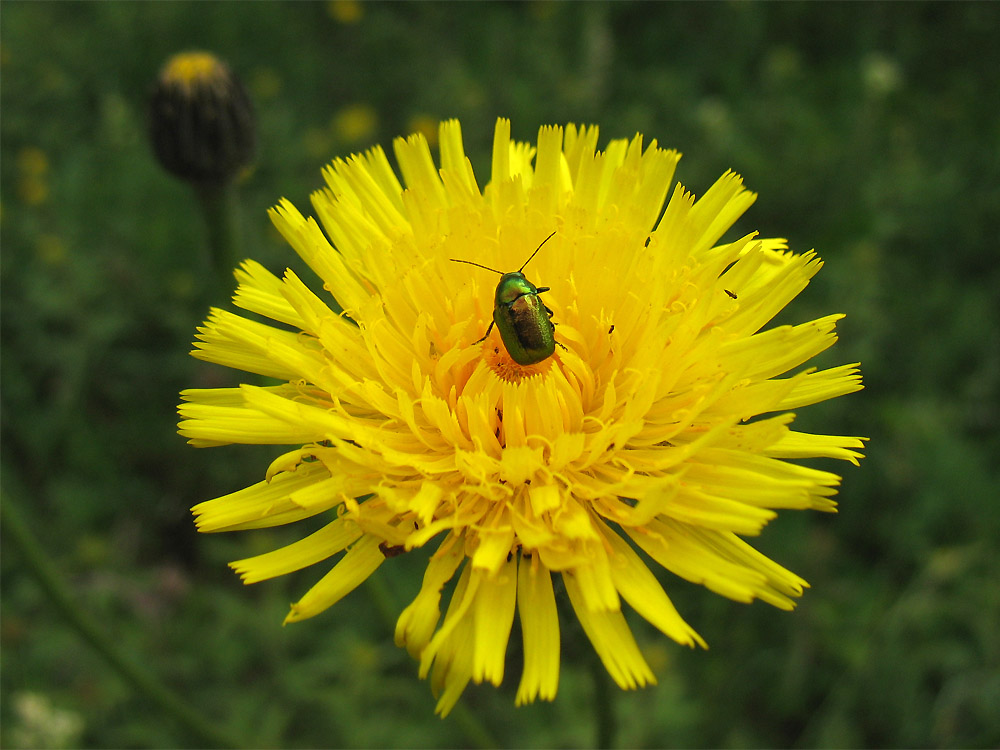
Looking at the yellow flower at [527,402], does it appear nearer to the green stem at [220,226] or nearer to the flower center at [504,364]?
the flower center at [504,364]

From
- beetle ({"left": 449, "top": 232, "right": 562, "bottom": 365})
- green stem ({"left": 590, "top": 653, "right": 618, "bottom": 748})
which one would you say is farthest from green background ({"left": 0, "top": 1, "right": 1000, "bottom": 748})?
beetle ({"left": 449, "top": 232, "right": 562, "bottom": 365})

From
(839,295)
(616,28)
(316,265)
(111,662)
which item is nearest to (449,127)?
(316,265)

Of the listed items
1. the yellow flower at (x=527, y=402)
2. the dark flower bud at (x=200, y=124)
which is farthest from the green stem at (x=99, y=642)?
the dark flower bud at (x=200, y=124)

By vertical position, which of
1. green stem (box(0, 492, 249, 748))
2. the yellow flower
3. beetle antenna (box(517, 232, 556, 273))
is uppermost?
beetle antenna (box(517, 232, 556, 273))

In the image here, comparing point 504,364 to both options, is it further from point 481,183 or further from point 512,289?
point 481,183

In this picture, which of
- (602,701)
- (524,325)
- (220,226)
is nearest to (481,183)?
(220,226)

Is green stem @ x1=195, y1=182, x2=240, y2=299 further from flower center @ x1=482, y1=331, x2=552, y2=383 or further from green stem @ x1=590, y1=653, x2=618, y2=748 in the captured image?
green stem @ x1=590, y1=653, x2=618, y2=748

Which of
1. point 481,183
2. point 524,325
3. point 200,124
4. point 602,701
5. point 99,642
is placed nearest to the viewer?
point 524,325
